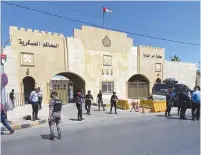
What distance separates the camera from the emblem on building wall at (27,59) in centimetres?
1991

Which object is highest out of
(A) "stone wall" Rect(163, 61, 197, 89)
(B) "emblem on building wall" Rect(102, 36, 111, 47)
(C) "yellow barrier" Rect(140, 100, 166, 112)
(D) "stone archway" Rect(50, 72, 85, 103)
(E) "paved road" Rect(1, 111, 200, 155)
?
(B) "emblem on building wall" Rect(102, 36, 111, 47)

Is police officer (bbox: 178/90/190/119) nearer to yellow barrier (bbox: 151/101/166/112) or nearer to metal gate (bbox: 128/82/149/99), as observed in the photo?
yellow barrier (bbox: 151/101/166/112)

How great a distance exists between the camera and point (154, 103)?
706 inches

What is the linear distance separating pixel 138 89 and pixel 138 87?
0.79 feet

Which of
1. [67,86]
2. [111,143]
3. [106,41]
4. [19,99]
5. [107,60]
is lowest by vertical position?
[111,143]

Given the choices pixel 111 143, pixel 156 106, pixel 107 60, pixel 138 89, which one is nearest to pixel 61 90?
pixel 107 60

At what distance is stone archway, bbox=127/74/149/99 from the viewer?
28.8 m

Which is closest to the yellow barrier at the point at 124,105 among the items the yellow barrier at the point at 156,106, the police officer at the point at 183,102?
the yellow barrier at the point at 156,106

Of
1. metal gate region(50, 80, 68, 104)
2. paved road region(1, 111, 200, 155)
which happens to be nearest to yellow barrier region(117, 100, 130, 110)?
metal gate region(50, 80, 68, 104)

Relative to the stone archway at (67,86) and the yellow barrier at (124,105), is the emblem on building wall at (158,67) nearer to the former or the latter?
the stone archway at (67,86)

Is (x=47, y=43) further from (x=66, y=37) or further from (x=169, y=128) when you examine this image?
(x=169, y=128)

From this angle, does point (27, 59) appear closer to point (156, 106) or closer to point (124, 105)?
point (124, 105)

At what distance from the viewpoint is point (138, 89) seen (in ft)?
97.7

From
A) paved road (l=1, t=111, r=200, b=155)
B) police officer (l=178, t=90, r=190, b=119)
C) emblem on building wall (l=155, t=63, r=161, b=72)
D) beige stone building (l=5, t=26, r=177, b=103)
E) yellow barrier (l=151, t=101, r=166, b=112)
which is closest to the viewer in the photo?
paved road (l=1, t=111, r=200, b=155)
